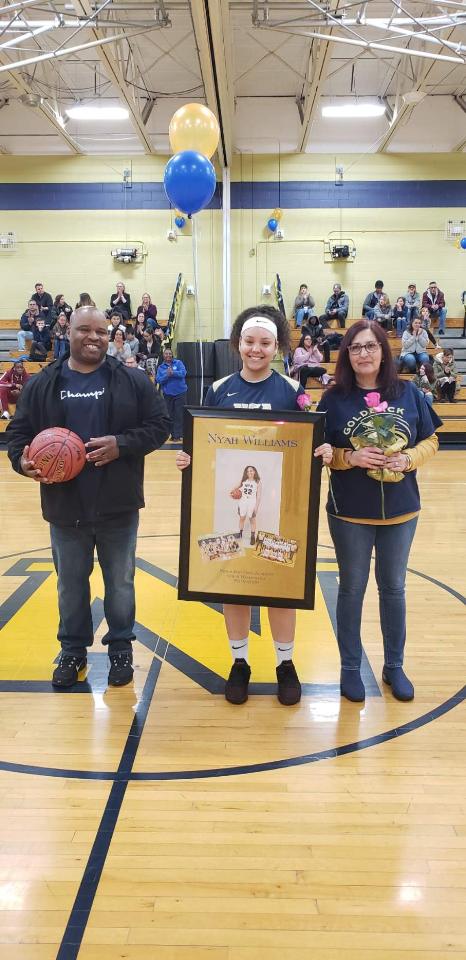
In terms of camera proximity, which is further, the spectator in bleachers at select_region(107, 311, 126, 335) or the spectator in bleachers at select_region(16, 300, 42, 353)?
the spectator in bleachers at select_region(16, 300, 42, 353)

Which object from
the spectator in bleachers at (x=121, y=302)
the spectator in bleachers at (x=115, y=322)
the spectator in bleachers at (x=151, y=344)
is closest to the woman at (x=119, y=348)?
the spectator in bleachers at (x=151, y=344)

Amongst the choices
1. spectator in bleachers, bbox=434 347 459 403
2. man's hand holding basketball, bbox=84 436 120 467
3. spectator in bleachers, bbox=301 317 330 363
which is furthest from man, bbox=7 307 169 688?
spectator in bleachers, bbox=301 317 330 363

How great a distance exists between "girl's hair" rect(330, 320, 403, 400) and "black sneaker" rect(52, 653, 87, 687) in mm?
1746

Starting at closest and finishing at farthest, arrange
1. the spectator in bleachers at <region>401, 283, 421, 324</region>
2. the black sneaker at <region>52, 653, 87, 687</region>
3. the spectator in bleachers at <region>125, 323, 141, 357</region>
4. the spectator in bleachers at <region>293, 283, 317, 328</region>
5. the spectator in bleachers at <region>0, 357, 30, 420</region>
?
1. the black sneaker at <region>52, 653, 87, 687</region>
2. the spectator in bleachers at <region>0, 357, 30, 420</region>
3. the spectator in bleachers at <region>125, 323, 141, 357</region>
4. the spectator in bleachers at <region>401, 283, 421, 324</region>
5. the spectator in bleachers at <region>293, 283, 317, 328</region>

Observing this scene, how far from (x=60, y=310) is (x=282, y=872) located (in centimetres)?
1403

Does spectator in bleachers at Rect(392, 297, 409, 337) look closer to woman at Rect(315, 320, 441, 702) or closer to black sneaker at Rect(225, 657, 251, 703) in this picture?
woman at Rect(315, 320, 441, 702)

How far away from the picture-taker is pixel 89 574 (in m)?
3.06

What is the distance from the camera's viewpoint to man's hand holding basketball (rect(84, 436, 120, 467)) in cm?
278

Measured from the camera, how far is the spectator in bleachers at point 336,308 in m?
15.1

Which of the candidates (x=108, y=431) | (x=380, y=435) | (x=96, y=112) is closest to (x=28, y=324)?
(x=96, y=112)

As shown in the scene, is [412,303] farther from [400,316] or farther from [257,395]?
[257,395]

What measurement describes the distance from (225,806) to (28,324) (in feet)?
45.7

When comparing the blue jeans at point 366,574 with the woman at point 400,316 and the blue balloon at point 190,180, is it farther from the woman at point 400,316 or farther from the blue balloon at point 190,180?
the woman at point 400,316

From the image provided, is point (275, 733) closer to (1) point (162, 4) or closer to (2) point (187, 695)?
(2) point (187, 695)
